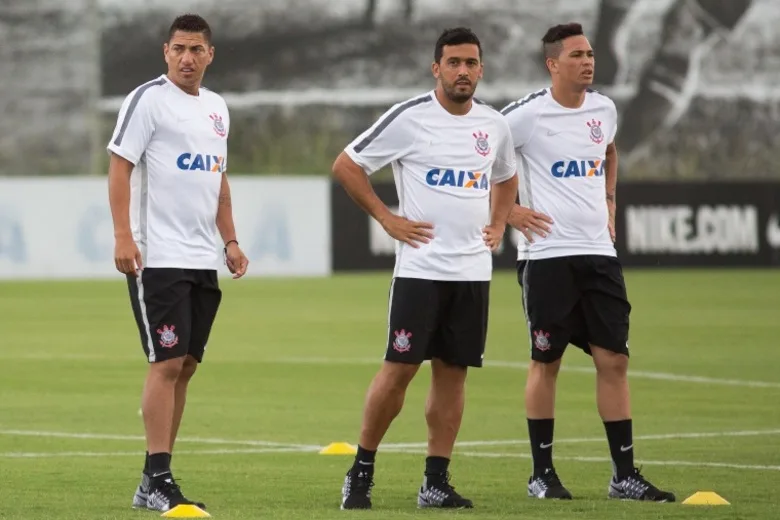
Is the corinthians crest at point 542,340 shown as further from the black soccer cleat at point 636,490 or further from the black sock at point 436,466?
the black sock at point 436,466

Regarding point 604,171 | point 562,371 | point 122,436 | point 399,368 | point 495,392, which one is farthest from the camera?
point 562,371

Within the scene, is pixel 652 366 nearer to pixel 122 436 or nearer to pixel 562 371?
pixel 562 371

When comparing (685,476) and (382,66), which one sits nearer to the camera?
(685,476)

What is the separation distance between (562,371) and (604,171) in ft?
21.6

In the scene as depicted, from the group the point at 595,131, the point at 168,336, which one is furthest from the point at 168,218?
the point at 595,131

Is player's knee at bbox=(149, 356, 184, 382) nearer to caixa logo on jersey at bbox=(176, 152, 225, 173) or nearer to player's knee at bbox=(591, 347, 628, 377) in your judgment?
caixa logo on jersey at bbox=(176, 152, 225, 173)

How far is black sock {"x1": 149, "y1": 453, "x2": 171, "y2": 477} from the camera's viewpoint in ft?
27.4

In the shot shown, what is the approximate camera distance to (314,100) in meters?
42.7

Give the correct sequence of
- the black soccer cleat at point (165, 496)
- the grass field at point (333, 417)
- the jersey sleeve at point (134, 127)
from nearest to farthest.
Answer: the black soccer cleat at point (165, 496) → the jersey sleeve at point (134, 127) → the grass field at point (333, 417)

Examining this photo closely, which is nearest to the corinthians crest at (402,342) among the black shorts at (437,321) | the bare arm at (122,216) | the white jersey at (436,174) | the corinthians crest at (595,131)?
the black shorts at (437,321)

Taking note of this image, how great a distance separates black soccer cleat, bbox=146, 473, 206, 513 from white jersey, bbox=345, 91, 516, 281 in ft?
4.68

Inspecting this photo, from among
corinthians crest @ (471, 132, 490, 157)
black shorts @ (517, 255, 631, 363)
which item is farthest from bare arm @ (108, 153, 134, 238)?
black shorts @ (517, 255, 631, 363)

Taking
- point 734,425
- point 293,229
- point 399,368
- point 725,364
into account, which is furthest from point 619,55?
point 399,368

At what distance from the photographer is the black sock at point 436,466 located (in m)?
8.73
